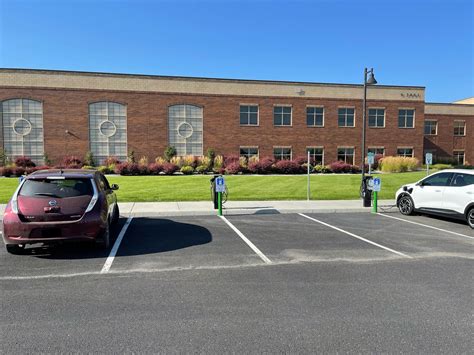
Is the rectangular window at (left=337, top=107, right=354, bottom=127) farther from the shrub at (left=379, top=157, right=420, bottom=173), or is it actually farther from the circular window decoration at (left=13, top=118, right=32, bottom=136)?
the circular window decoration at (left=13, top=118, right=32, bottom=136)

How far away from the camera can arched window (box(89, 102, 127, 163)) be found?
111ft

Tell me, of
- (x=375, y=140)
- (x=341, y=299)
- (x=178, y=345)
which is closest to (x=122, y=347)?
(x=178, y=345)

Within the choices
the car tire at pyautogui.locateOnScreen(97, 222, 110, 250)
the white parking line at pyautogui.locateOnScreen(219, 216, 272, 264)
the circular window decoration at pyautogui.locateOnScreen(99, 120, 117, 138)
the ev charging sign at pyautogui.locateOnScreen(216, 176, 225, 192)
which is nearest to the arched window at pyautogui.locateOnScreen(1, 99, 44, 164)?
the circular window decoration at pyautogui.locateOnScreen(99, 120, 117, 138)

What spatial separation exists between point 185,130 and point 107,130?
7.30m

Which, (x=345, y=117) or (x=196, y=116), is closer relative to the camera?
(x=196, y=116)

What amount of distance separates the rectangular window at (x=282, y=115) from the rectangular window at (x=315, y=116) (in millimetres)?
2046

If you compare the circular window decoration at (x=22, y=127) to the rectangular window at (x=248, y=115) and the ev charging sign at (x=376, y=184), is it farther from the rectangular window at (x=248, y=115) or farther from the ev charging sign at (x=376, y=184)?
the ev charging sign at (x=376, y=184)

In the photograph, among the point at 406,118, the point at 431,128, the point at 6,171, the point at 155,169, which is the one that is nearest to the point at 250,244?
the point at 155,169

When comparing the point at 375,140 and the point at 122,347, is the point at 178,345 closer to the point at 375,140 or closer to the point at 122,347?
the point at 122,347

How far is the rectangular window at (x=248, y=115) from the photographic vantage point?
3631 cm

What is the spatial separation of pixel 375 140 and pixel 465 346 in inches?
1521

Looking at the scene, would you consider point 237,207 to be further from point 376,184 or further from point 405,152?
point 405,152

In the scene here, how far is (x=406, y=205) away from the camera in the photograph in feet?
38.9

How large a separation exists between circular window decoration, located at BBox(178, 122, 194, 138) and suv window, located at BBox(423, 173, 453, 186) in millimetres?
26680
